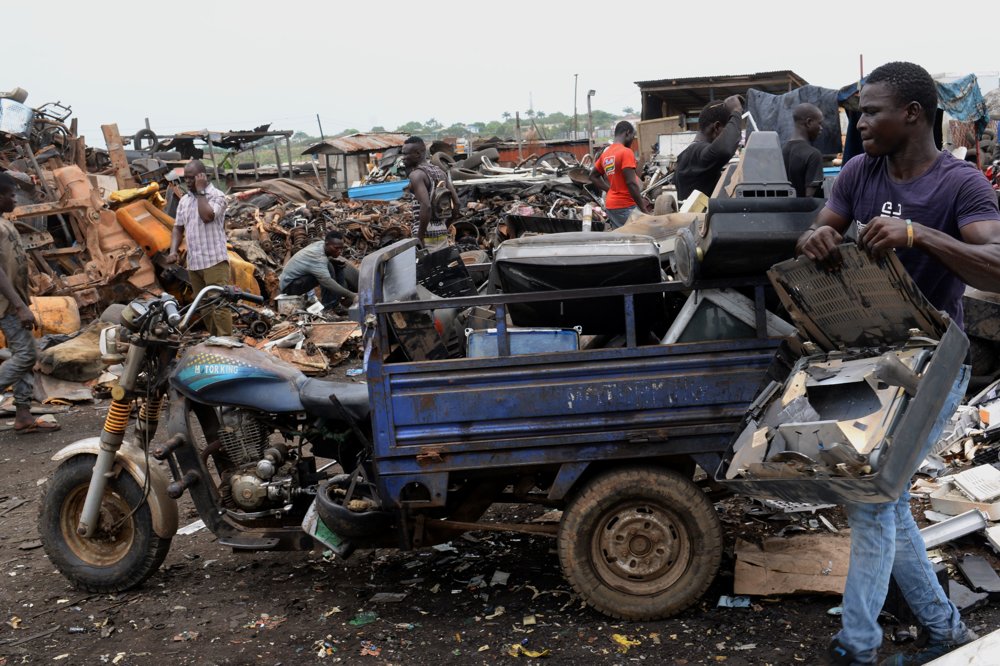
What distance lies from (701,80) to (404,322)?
23188mm

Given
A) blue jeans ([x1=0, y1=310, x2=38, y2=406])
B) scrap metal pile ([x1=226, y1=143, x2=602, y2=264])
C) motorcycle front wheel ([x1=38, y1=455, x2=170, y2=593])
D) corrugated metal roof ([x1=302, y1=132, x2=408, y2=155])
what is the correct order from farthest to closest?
corrugated metal roof ([x1=302, y1=132, x2=408, y2=155])
scrap metal pile ([x1=226, y1=143, x2=602, y2=264])
blue jeans ([x1=0, y1=310, x2=38, y2=406])
motorcycle front wheel ([x1=38, y1=455, x2=170, y2=593])

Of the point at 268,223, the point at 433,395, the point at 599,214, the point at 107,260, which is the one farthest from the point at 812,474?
the point at 268,223

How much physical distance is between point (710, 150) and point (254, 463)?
4400 millimetres

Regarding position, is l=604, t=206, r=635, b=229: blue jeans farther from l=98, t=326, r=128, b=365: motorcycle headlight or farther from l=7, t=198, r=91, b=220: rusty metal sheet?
l=7, t=198, r=91, b=220: rusty metal sheet

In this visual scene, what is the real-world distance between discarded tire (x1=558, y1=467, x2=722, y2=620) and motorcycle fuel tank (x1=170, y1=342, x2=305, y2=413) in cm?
137

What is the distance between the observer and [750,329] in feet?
12.1

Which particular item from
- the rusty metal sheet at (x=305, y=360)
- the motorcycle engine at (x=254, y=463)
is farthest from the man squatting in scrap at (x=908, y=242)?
the rusty metal sheet at (x=305, y=360)

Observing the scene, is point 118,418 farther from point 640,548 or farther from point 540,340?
point 640,548

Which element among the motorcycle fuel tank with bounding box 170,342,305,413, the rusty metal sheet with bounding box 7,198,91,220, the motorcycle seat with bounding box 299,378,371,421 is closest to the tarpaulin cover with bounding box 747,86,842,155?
the motorcycle seat with bounding box 299,378,371,421

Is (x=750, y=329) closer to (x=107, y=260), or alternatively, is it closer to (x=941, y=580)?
(x=941, y=580)

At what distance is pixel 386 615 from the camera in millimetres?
3955

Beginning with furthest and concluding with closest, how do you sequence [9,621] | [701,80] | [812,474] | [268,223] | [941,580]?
[701,80] < [268,223] < [9,621] < [941,580] < [812,474]

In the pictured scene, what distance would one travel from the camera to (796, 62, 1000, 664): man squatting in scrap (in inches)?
110

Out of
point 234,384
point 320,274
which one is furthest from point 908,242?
point 320,274
